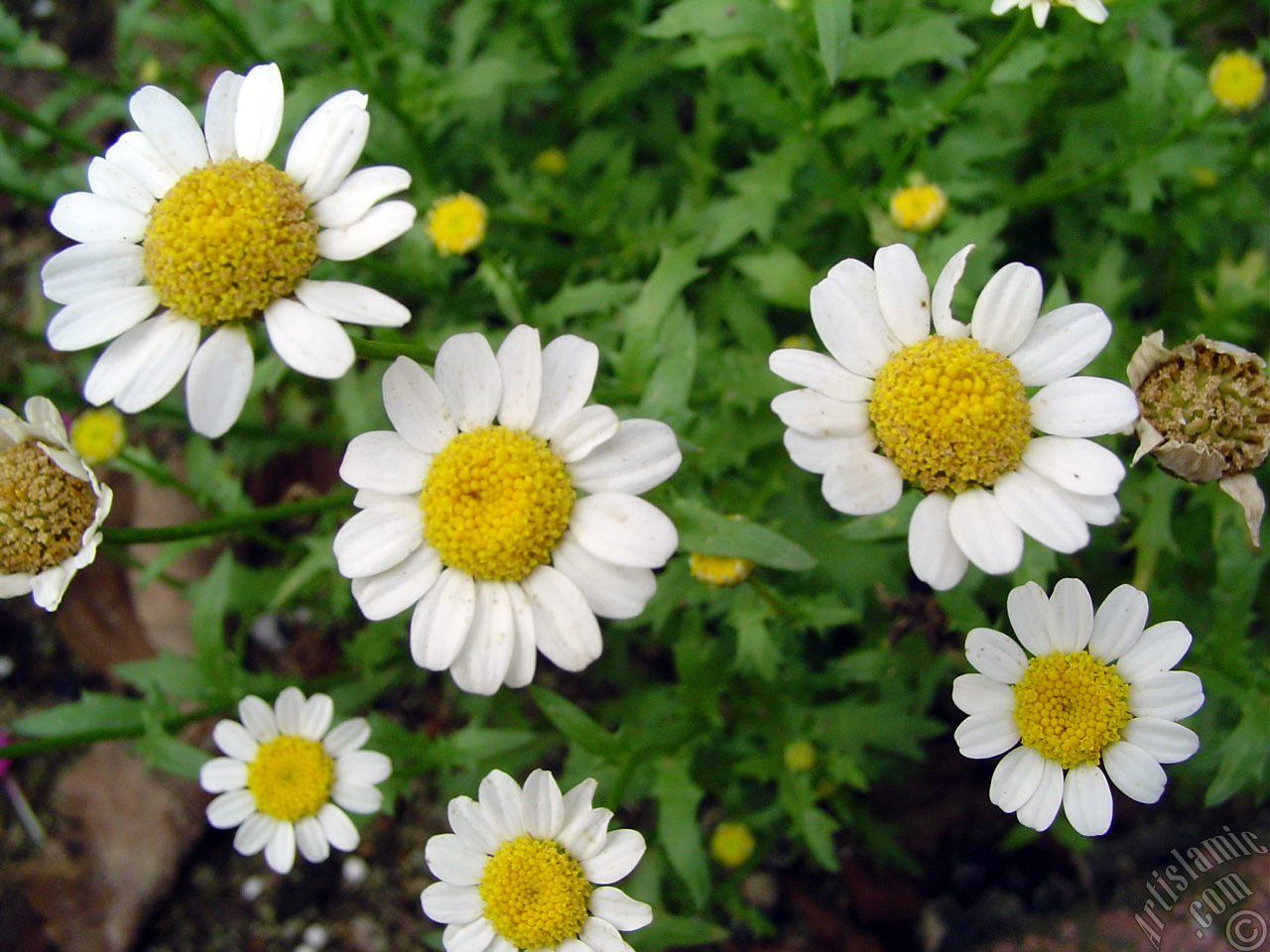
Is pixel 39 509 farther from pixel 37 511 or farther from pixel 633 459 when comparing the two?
pixel 633 459

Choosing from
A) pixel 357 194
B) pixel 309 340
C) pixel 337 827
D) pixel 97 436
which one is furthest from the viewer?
pixel 97 436

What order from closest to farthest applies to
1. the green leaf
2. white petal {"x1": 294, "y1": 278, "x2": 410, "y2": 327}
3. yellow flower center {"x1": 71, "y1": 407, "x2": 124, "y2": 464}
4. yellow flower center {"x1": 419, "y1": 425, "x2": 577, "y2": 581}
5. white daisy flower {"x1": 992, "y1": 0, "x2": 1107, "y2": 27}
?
white petal {"x1": 294, "y1": 278, "x2": 410, "y2": 327} → yellow flower center {"x1": 419, "y1": 425, "x2": 577, "y2": 581} → the green leaf → white daisy flower {"x1": 992, "y1": 0, "x2": 1107, "y2": 27} → yellow flower center {"x1": 71, "y1": 407, "x2": 124, "y2": 464}

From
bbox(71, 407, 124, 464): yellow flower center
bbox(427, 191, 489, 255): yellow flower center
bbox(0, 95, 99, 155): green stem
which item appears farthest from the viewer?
bbox(71, 407, 124, 464): yellow flower center

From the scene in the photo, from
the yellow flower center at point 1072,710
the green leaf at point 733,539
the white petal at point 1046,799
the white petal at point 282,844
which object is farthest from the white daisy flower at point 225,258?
the white petal at point 1046,799

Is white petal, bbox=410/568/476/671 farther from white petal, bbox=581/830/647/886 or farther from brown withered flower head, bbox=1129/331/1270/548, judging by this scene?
brown withered flower head, bbox=1129/331/1270/548


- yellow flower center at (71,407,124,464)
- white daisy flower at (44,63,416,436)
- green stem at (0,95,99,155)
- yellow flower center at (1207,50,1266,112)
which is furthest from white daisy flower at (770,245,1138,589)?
yellow flower center at (71,407,124,464)

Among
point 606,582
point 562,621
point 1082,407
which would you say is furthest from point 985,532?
point 562,621

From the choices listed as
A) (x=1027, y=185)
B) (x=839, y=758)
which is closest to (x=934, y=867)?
(x=839, y=758)
